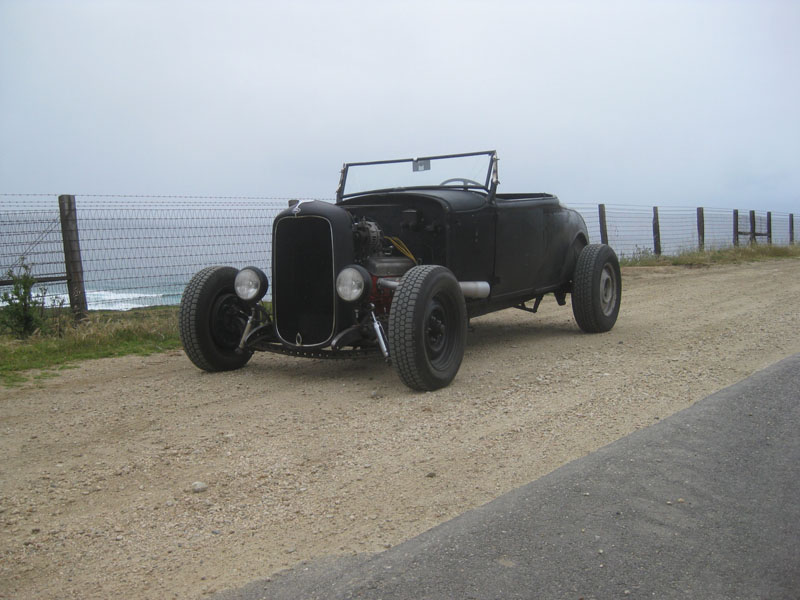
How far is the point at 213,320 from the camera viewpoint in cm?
630

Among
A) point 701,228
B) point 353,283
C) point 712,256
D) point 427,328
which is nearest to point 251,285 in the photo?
point 353,283

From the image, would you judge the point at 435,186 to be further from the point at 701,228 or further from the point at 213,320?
the point at 701,228

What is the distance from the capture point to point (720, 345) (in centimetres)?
674

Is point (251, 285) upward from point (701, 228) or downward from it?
upward

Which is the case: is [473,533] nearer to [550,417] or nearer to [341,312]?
[550,417]

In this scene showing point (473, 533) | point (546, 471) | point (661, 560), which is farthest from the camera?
point (546, 471)

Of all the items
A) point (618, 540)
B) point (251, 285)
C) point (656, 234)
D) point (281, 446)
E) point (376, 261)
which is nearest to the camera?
point (618, 540)

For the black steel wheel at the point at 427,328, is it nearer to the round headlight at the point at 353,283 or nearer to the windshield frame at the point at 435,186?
the round headlight at the point at 353,283

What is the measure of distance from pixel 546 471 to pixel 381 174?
4.26 meters

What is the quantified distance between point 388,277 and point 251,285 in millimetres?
1143

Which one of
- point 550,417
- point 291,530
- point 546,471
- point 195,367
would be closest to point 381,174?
point 195,367

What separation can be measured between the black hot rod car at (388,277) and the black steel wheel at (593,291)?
→ 2 cm

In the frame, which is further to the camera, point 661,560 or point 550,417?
point 550,417

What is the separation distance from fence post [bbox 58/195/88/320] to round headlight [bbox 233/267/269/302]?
3352mm
